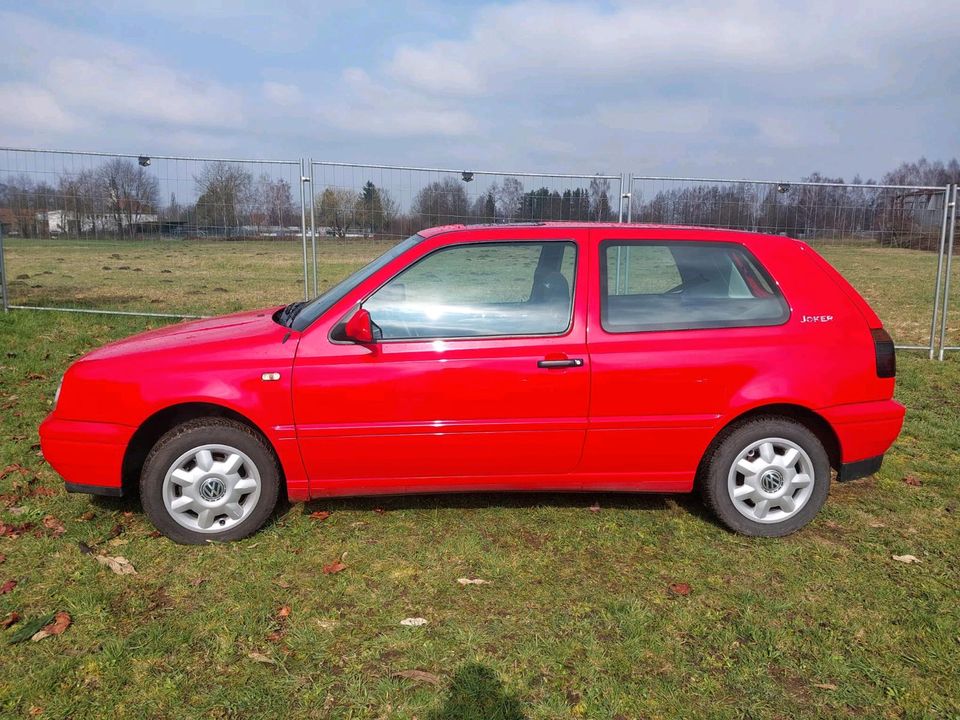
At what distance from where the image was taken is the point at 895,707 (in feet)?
8.77

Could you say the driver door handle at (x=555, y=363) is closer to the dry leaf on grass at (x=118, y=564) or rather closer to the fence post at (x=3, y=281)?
the dry leaf on grass at (x=118, y=564)

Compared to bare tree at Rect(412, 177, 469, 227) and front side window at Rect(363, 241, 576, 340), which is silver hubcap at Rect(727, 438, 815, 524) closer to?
front side window at Rect(363, 241, 576, 340)

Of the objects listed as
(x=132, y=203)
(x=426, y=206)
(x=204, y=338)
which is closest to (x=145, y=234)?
(x=132, y=203)

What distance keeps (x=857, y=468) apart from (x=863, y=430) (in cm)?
24

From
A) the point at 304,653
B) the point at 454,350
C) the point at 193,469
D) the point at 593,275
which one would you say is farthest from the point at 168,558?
the point at 593,275

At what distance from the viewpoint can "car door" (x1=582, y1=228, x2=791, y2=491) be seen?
3.83 m

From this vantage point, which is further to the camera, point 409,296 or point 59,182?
point 59,182

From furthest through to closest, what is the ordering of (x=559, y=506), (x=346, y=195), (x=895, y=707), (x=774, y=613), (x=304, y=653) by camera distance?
(x=346, y=195), (x=559, y=506), (x=774, y=613), (x=304, y=653), (x=895, y=707)

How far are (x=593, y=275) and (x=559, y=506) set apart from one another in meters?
1.49

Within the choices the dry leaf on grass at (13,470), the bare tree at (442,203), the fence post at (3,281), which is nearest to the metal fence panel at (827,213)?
the bare tree at (442,203)

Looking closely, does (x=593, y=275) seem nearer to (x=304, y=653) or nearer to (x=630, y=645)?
(x=630, y=645)

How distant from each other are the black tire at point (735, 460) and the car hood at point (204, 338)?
2489 mm

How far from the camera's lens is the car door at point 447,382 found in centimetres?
373

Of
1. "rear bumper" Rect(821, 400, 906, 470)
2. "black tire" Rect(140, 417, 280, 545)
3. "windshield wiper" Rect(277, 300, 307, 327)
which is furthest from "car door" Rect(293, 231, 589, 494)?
"rear bumper" Rect(821, 400, 906, 470)
